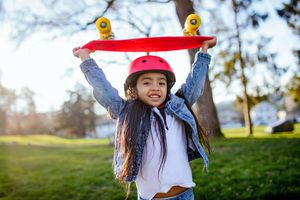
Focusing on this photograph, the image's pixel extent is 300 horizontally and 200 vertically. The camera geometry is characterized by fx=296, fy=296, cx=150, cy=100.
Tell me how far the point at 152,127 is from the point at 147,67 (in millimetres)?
461

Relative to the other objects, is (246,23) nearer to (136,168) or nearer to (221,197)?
(221,197)

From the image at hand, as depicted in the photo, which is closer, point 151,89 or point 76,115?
point 151,89

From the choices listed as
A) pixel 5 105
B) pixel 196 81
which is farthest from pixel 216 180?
pixel 5 105

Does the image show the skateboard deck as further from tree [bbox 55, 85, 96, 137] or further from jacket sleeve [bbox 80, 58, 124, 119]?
tree [bbox 55, 85, 96, 137]

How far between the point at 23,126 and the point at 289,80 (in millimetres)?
44290

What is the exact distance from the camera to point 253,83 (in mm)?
19328

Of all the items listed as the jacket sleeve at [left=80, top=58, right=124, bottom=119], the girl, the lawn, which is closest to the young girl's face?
the girl

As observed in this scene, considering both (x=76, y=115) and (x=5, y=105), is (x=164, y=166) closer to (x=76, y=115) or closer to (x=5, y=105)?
(x=76, y=115)

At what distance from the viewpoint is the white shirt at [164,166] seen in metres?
2.16

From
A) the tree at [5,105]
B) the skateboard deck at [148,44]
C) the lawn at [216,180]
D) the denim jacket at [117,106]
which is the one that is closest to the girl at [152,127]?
the denim jacket at [117,106]

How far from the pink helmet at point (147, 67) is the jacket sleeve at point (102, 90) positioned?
0.16 m

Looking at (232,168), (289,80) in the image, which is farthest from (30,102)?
(232,168)

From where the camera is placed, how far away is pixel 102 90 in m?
2.34

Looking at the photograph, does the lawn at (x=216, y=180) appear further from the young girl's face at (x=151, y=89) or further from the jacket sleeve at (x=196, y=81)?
the young girl's face at (x=151, y=89)
